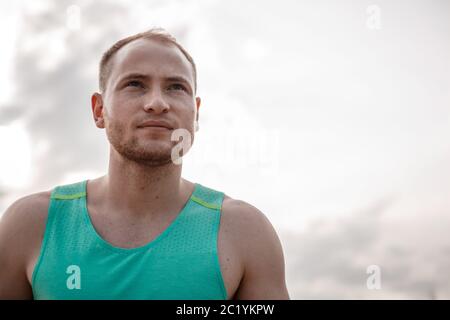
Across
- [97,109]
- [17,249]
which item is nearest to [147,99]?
[97,109]

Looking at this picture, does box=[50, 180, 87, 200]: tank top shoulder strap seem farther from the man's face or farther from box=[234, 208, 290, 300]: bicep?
box=[234, 208, 290, 300]: bicep

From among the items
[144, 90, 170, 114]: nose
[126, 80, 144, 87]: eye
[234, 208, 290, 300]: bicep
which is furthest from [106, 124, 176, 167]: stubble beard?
[234, 208, 290, 300]: bicep

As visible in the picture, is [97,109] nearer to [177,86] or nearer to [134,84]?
[134,84]

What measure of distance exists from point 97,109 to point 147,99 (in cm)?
78

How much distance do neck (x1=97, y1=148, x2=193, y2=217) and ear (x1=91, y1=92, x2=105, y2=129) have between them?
0.45m

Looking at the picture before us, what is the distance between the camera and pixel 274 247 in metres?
3.90

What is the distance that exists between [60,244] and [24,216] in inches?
16.8

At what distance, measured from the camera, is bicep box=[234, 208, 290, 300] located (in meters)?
3.75

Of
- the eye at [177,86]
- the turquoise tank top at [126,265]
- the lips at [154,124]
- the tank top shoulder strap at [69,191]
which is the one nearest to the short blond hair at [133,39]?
the eye at [177,86]

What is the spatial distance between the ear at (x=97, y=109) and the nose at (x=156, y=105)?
0.72 m

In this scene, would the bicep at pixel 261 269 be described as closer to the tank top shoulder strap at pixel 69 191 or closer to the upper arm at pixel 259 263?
the upper arm at pixel 259 263
